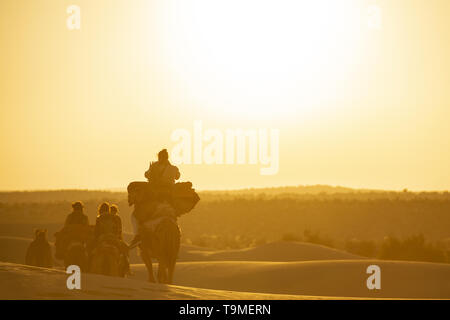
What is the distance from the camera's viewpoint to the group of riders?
2139cm

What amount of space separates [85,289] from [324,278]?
1559cm

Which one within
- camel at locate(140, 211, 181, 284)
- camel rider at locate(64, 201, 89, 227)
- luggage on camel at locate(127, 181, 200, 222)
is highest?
luggage on camel at locate(127, 181, 200, 222)

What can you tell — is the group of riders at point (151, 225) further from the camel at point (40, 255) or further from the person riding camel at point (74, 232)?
the camel at point (40, 255)

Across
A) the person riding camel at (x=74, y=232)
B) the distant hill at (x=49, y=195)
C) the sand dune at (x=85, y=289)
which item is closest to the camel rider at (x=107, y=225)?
the person riding camel at (x=74, y=232)

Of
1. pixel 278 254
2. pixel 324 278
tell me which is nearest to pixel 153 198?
pixel 324 278

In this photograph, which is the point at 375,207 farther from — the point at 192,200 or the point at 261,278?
the point at 192,200

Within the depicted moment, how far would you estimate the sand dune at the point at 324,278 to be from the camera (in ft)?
93.6

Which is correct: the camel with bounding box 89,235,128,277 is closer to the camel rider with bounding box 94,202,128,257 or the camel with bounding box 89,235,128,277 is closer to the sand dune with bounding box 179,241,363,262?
the camel rider with bounding box 94,202,128,257

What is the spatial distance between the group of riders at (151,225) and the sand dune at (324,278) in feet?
25.6

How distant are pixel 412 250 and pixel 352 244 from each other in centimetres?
948

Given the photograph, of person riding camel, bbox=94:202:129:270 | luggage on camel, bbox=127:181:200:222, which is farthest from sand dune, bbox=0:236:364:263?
person riding camel, bbox=94:202:129:270

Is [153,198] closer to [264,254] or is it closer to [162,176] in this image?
[162,176]

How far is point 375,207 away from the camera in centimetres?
9069

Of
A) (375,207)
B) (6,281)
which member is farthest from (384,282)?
(375,207)
